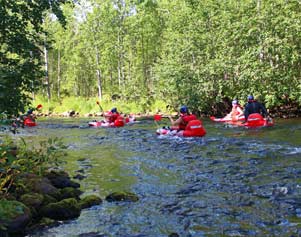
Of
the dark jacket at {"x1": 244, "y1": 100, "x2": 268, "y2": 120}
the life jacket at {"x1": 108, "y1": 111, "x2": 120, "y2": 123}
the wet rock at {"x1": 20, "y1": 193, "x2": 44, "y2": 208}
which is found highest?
the dark jacket at {"x1": 244, "y1": 100, "x2": 268, "y2": 120}

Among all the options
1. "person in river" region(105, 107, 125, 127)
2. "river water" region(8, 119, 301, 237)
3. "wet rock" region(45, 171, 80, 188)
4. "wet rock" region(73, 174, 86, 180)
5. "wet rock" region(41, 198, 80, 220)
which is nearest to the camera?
"river water" region(8, 119, 301, 237)

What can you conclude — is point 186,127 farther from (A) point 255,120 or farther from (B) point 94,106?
(B) point 94,106

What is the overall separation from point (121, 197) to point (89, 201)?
2.06 feet

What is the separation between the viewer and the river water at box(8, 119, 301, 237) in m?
5.65

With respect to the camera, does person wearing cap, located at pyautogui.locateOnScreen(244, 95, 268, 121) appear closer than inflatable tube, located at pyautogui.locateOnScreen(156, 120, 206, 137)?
No

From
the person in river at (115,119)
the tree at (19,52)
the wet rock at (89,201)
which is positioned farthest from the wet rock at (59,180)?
the person in river at (115,119)

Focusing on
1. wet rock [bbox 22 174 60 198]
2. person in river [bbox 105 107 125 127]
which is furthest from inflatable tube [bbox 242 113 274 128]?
wet rock [bbox 22 174 60 198]

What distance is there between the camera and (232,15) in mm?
22703

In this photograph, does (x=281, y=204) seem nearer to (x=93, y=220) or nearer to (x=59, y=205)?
(x=93, y=220)

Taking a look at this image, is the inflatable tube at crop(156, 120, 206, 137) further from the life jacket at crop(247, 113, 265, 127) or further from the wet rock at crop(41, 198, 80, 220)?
the wet rock at crop(41, 198, 80, 220)

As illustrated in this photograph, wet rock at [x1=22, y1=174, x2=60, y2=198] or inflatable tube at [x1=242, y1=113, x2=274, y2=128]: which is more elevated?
inflatable tube at [x1=242, y1=113, x2=274, y2=128]

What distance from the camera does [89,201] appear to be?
6.80 meters

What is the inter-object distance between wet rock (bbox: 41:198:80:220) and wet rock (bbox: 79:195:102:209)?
37 cm

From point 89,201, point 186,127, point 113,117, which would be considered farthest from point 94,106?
point 89,201
